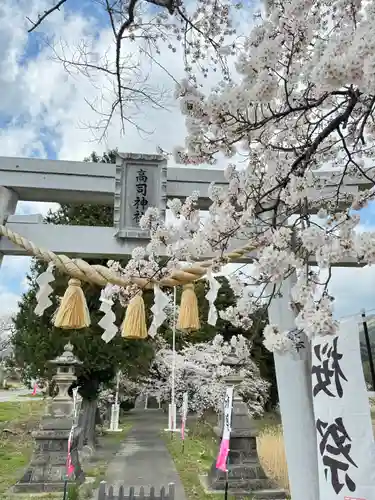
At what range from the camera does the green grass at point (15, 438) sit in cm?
814

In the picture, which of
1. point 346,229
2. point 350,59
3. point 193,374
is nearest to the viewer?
point 350,59

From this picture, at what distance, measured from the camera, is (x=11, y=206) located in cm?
337

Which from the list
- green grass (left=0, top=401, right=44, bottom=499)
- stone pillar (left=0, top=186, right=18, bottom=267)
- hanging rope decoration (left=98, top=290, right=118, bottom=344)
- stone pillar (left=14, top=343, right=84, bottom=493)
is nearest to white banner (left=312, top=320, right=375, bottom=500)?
hanging rope decoration (left=98, top=290, right=118, bottom=344)

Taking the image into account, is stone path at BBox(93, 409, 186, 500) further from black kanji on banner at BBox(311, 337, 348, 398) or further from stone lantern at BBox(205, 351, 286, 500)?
black kanji on banner at BBox(311, 337, 348, 398)

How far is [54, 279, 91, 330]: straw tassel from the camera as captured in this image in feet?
9.67

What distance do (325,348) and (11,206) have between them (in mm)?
2385

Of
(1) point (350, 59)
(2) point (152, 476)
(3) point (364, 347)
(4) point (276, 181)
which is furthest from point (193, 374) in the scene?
(1) point (350, 59)

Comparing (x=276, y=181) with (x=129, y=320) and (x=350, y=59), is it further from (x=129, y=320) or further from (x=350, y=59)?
(x=129, y=320)

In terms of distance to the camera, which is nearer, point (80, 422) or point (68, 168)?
point (68, 168)

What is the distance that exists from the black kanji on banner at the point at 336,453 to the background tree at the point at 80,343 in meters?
6.71

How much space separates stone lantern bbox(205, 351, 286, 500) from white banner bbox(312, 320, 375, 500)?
504cm

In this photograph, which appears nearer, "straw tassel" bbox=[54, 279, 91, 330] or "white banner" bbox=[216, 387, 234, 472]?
"straw tassel" bbox=[54, 279, 91, 330]

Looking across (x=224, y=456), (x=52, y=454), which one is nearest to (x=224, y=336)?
(x=52, y=454)

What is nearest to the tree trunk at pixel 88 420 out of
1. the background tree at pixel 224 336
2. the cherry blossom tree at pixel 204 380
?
the cherry blossom tree at pixel 204 380
